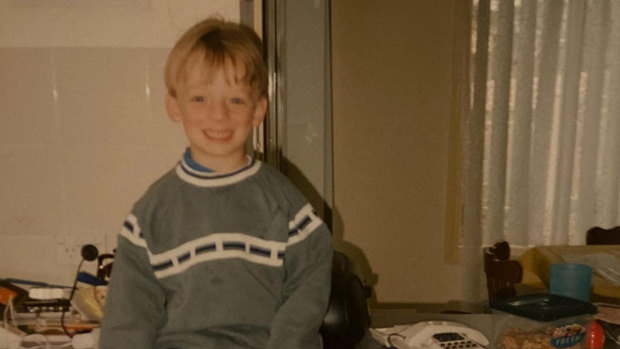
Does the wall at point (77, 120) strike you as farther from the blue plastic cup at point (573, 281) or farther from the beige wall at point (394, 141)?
the beige wall at point (394, 141)

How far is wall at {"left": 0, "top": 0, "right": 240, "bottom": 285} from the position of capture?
1362 millimetres

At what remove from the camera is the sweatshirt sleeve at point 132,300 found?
98 cm

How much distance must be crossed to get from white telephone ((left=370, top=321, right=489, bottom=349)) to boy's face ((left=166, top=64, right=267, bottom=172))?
50cm

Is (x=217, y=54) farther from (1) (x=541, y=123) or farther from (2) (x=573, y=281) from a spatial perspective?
(1) (x=541, y=123)

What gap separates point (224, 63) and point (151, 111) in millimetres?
463

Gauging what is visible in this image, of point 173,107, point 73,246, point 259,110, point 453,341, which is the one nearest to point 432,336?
point 453,341

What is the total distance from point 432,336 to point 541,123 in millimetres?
2116

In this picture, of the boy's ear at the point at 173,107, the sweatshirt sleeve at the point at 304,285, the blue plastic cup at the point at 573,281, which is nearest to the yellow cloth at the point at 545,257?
the blue plastic cup at the point at 573,281

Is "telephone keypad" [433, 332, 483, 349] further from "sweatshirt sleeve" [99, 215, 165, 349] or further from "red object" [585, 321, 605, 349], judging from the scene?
"sweatshirt sleeve" [99, 215, 165, 349]

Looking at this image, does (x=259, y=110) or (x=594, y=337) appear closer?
(x=259, y=110)

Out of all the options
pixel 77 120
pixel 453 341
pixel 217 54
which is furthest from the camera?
pixel 77 120

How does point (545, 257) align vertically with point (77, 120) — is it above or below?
below

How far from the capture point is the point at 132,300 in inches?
39.0

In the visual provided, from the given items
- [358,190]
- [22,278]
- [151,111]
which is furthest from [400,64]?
[22,278]
